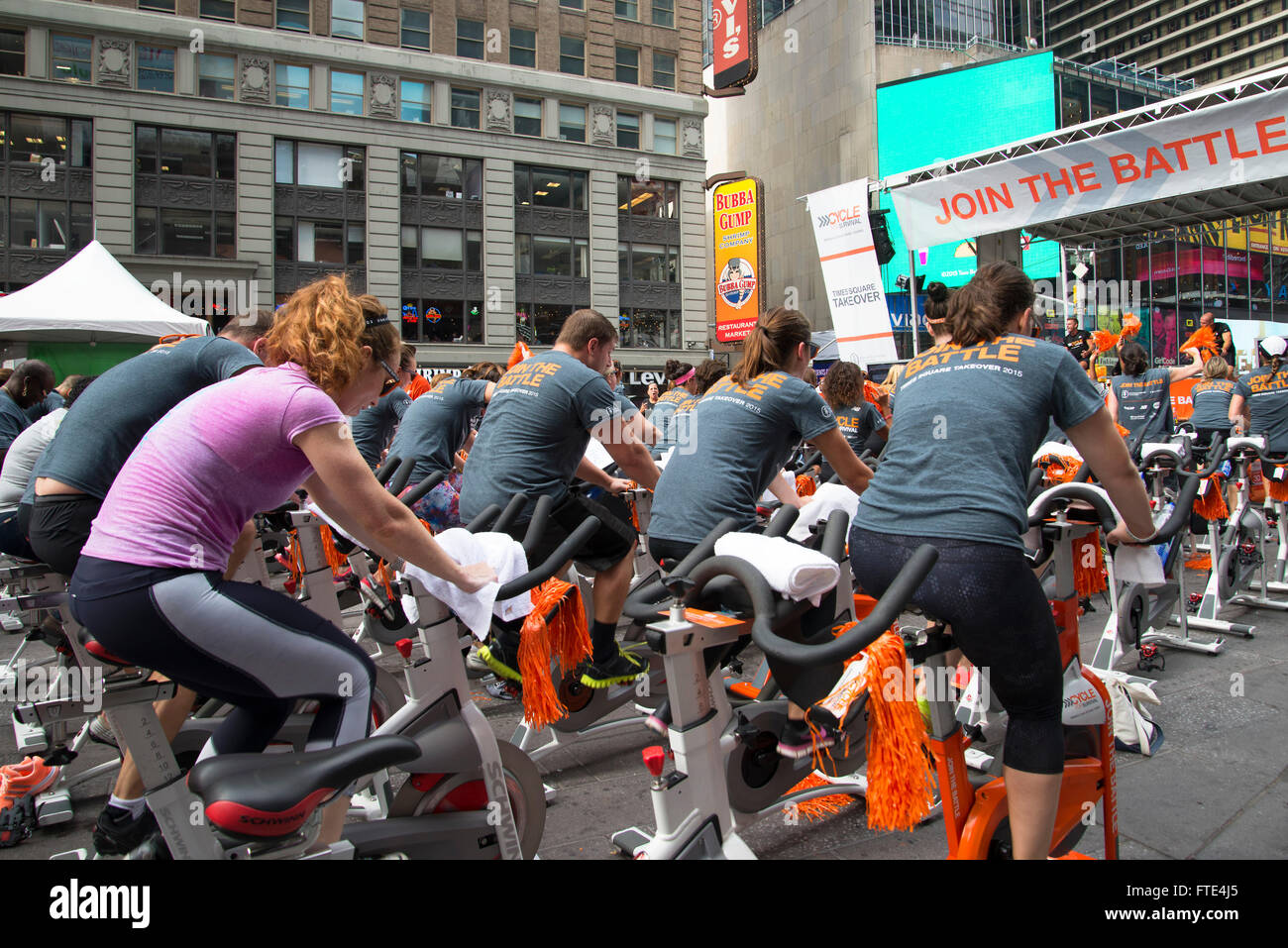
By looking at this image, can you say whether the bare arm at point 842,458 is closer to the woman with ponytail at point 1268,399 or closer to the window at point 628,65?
the woman with ponytail at point 1268,399

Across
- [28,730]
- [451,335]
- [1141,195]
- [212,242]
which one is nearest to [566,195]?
[451,335]

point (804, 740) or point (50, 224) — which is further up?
point (50, 224)

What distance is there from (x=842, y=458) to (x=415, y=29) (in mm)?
30053

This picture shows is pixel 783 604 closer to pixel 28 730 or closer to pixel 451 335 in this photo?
pixel 28 730

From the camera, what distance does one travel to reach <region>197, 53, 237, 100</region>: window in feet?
79.2

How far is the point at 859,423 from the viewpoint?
22.1 feet

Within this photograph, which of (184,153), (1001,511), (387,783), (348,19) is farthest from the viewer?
(348,19)

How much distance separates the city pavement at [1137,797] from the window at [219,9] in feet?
89.6

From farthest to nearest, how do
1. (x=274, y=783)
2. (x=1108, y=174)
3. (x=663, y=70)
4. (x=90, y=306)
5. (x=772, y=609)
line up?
(x=663, y=70) → (x=90, y=306) → (x=1108, y=174) → (x=274, y=783) → (x=772, y=609)

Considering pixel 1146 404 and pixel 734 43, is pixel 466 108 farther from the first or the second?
pixel 1146 404

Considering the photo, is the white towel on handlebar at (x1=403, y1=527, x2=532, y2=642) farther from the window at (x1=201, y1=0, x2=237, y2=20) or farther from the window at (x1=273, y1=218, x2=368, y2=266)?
the window at (x1=201, y1=0, x2=237, y2=20)

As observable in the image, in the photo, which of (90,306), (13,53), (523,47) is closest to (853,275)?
(90,306)

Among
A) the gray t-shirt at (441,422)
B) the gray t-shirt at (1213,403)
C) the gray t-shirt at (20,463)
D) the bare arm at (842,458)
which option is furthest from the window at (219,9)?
the bare arm at (842,458)

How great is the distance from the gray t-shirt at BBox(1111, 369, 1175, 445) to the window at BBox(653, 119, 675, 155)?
1042 inches
